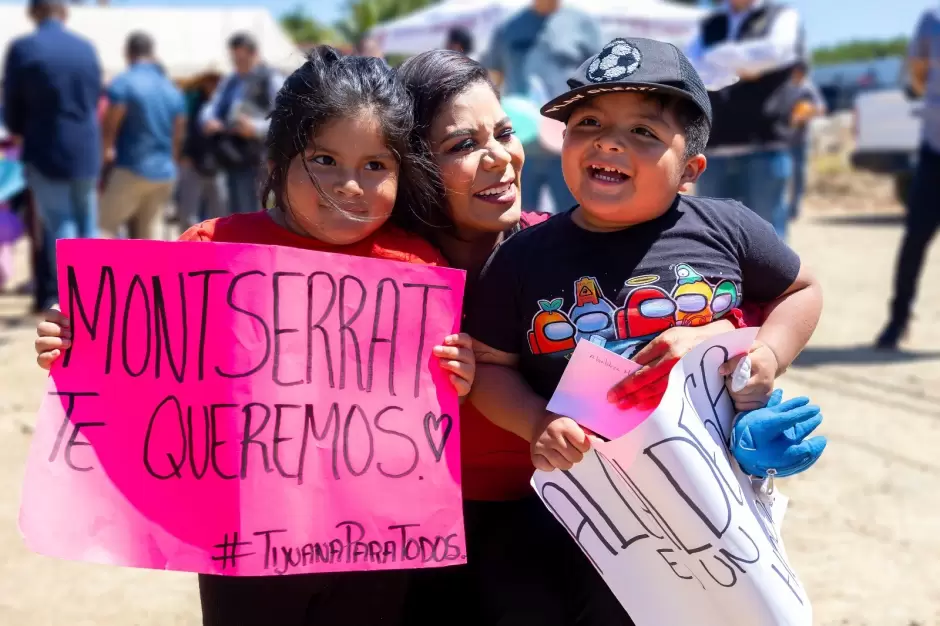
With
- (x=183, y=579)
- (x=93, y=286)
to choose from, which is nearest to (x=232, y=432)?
(x=93, y=286)

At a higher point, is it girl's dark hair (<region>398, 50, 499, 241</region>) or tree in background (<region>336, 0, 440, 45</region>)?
girl's dark hair (<region>398, 50, 499, 241</region>)

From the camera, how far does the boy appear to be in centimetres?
201

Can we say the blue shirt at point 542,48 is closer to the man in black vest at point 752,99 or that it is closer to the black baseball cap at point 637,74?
the man in black vest at point 752,99

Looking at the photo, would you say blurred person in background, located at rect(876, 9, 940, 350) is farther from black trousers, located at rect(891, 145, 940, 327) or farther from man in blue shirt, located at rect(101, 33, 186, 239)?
man in blue shirt, located at rect(101, 33, 186, 239)

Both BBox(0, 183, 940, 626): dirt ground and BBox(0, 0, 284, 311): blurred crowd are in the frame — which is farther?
BBox(0, 0, 284, 311): blurred crowd

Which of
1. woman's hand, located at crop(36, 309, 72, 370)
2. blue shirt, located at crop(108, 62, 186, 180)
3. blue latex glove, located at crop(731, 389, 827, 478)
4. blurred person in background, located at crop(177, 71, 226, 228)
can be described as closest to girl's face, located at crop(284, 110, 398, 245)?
woman's hand, located at crop(36, 309, 72, 370)

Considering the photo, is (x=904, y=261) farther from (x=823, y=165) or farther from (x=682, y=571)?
(x=823, y=165)

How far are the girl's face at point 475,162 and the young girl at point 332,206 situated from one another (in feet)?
0.31

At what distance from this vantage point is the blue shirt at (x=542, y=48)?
20.8 feet

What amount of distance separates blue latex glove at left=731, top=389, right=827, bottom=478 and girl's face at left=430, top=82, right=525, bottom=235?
744 millimetres

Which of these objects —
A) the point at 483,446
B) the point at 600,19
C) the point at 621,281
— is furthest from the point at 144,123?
the point at 600,19

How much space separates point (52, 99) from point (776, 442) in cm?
625

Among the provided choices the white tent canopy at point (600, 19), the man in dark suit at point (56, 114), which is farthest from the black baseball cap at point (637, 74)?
the white tent canopy at point (600, 19)

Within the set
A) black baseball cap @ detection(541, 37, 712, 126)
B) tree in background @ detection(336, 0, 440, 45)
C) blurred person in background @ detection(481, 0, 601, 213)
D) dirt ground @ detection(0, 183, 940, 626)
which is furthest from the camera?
tree in background @ detection(336, 0, 440, 45)
